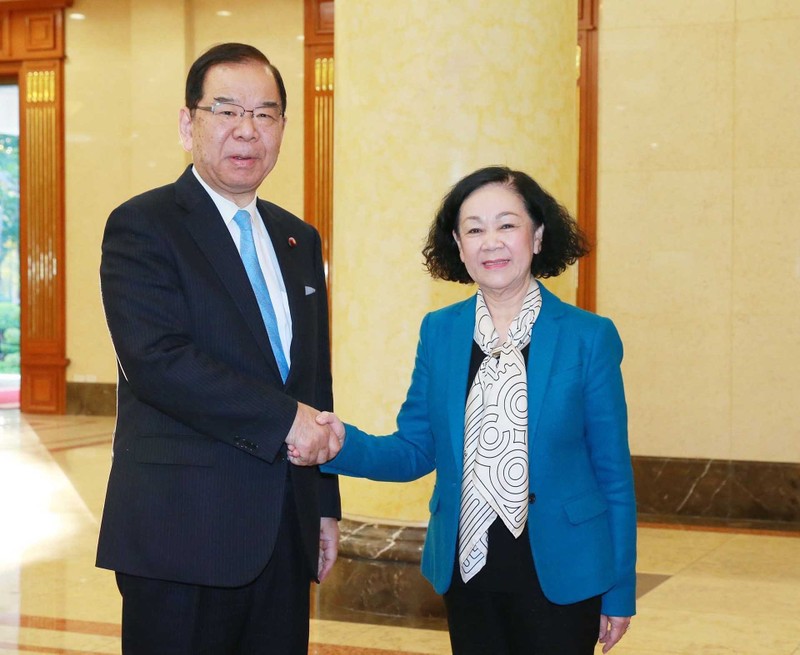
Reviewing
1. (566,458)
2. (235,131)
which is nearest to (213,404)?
(235,131)

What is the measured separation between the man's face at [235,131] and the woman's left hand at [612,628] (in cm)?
128

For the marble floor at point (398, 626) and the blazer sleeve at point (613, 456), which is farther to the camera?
the marble floor at point (398, 626)

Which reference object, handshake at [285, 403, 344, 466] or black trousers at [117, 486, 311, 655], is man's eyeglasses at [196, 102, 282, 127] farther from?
black trousers at [117, 486, 311, 655]

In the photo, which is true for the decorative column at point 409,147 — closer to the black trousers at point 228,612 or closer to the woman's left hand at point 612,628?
the black trousers at point 228,612

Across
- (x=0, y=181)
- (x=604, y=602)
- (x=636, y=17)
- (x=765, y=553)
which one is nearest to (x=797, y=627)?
(x=765, y=553)

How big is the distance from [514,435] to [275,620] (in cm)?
73

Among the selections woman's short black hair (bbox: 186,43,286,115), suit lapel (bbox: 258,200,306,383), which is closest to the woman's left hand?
suit lapel (bbox: 258,200,306,383)

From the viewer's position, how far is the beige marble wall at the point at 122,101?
40.5 ft

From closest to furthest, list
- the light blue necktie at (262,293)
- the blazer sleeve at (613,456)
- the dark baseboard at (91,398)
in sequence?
1. the blazer sleeve at (613,456)
2. the light blue necktie at (262,293)
3. the dark baseboard at (91,398)

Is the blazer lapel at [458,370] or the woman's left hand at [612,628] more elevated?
the blazer lapel at [458,370]

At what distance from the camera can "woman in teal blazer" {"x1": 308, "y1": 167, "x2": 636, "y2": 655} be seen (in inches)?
97.4

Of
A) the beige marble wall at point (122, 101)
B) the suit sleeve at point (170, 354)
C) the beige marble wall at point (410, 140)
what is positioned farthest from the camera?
the beige marble wall at point (122, 101)

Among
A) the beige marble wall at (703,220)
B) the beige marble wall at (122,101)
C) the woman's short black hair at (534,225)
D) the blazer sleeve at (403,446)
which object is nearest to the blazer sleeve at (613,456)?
the woman's short black hair at (534,225)

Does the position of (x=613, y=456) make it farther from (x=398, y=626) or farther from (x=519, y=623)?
(x=398, y=626)
